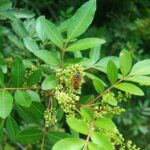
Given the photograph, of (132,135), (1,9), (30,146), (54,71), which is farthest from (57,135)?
(132,135)

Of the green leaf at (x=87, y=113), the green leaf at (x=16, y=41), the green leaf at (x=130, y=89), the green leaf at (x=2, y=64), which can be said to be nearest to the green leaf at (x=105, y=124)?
the green leaf at (x=87, y=113)

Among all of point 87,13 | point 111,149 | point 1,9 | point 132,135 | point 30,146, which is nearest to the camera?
point 111,149

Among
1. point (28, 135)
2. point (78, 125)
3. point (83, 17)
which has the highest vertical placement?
point (83, 17)

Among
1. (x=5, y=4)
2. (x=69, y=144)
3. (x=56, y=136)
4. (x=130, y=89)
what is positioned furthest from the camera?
(x=5, y=4)

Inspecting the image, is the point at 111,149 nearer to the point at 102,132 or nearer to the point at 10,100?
the point at 102,132

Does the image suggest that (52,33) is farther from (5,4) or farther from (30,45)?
(5,4)

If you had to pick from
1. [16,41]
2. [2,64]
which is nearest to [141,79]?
[2,64]

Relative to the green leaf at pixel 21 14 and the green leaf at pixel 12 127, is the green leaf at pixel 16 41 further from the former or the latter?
the green leaf at pixel 12 127
